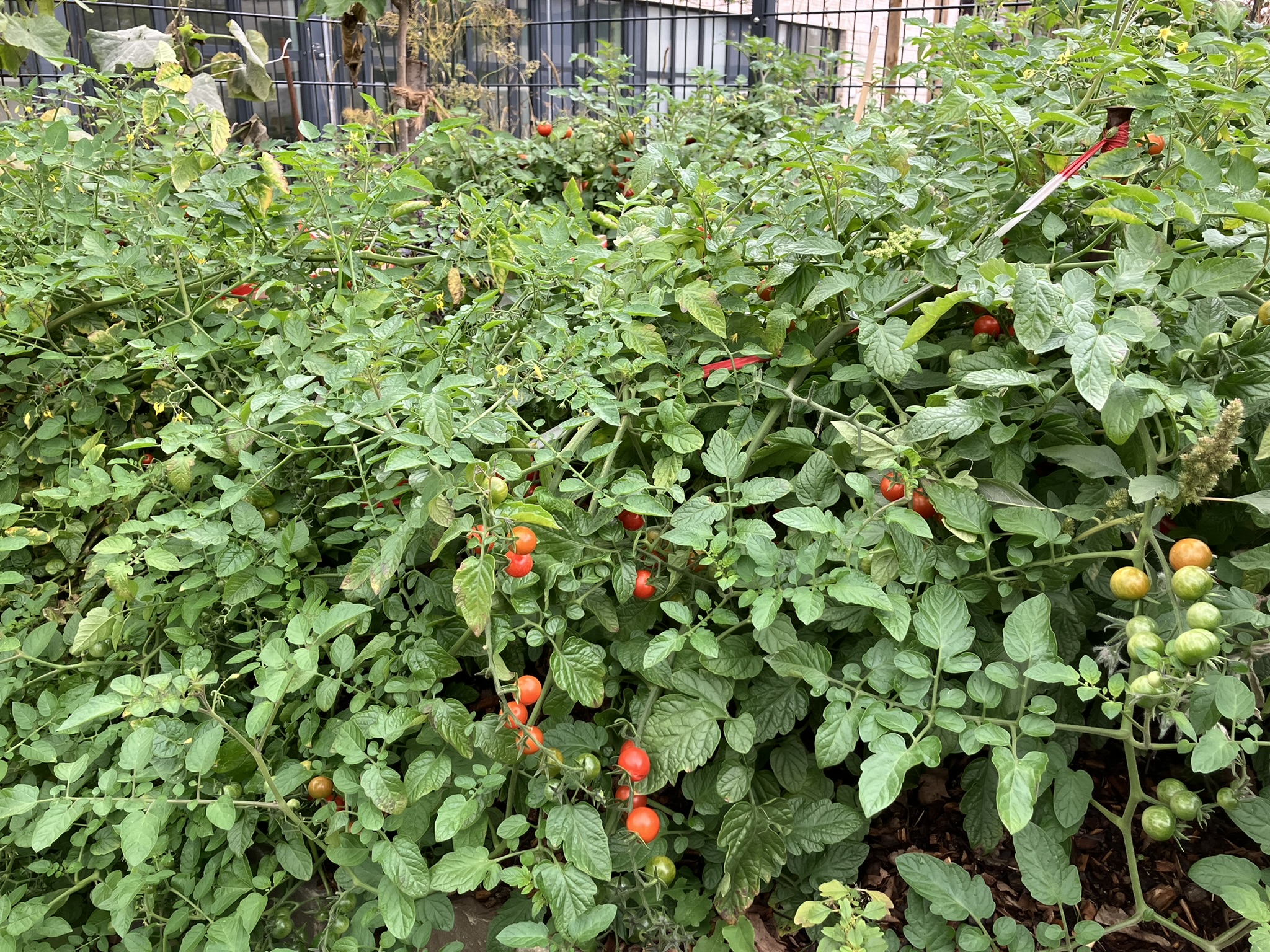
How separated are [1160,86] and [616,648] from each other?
1239 mm

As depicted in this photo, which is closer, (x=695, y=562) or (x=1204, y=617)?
(x=1204, y=617)

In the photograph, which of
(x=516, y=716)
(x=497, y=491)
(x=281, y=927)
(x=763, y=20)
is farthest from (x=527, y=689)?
(x=763, y=20)

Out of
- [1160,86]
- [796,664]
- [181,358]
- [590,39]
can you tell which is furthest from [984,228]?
[590,39]

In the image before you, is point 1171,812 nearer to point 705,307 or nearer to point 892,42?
point 705,307

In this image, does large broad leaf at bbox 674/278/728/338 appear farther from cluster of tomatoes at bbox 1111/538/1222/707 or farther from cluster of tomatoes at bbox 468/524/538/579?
cluster of tomatoes at bbox 1111/538/1222/707

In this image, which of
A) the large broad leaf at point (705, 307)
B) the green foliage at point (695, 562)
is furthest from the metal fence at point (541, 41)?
the large broad leaf at point (705, 307)

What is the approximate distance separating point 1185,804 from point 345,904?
41.9 inches

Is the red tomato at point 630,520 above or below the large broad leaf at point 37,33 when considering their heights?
below

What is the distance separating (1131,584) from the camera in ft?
3.05

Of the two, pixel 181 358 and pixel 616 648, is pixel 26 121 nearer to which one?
pixel 181 358

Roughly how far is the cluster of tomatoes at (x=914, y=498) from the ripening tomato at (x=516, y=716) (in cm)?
58

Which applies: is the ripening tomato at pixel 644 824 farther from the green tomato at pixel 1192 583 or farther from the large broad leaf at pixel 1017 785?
the green tomato at pixel 1192 583

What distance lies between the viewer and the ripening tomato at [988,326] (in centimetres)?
126

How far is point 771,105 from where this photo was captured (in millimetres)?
3428
